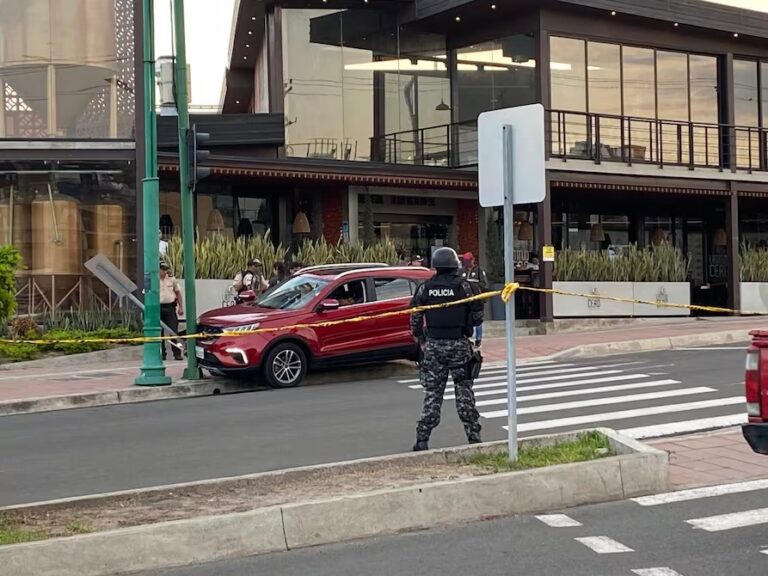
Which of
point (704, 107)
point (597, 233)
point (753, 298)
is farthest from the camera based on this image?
point (597, 233)

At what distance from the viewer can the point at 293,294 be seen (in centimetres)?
1445

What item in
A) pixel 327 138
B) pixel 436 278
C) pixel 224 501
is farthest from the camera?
pixel 327 138

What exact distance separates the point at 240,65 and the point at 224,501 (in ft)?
90.1

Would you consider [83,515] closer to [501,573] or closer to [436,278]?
[501,573]

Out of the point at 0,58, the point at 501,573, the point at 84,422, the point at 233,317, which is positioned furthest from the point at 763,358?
the point at 0,58

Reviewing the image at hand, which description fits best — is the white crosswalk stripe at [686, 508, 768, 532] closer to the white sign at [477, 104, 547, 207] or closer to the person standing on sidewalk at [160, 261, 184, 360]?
the white sign at [477, 104, 547, 207]

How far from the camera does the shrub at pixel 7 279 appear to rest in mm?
16641

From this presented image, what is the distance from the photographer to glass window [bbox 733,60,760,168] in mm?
26266

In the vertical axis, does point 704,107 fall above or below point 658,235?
above

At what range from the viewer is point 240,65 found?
3216 cm

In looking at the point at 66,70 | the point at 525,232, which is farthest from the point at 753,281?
the point at 66,70

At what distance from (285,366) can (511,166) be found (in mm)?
7071

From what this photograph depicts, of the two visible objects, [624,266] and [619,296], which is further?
[624,266]

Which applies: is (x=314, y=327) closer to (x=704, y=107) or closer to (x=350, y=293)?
(x=350, y=293)
